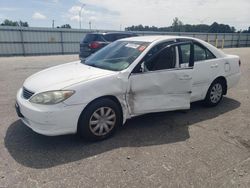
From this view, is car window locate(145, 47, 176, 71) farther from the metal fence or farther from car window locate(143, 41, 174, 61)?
the metal fence

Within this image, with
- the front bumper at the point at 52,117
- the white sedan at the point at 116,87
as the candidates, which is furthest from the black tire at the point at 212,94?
the front bumper at the point at 52,117

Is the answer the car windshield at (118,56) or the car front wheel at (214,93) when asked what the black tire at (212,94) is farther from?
the car windshield at (118,56)

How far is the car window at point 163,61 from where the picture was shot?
12.6 feet

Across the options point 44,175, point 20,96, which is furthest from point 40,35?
point 44,175

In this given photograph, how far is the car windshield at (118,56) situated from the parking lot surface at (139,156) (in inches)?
44.1

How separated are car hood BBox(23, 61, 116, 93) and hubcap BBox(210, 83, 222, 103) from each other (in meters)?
2.64

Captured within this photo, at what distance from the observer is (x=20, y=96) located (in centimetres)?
356

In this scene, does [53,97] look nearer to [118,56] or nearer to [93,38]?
[118,56]

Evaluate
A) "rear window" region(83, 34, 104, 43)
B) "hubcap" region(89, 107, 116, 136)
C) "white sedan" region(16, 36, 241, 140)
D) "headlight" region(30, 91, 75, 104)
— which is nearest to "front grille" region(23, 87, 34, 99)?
"white sedan" region(16, 36, 241, 140)

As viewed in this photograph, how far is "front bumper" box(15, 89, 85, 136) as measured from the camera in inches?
120

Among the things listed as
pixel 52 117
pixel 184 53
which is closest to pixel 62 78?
pixel 52 117

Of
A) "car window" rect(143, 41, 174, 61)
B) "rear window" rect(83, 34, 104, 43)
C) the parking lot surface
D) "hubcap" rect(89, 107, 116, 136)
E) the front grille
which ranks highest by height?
"rear window" rect(83, 34, 104, 43)

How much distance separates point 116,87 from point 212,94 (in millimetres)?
2629

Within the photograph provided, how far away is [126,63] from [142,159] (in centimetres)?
153
